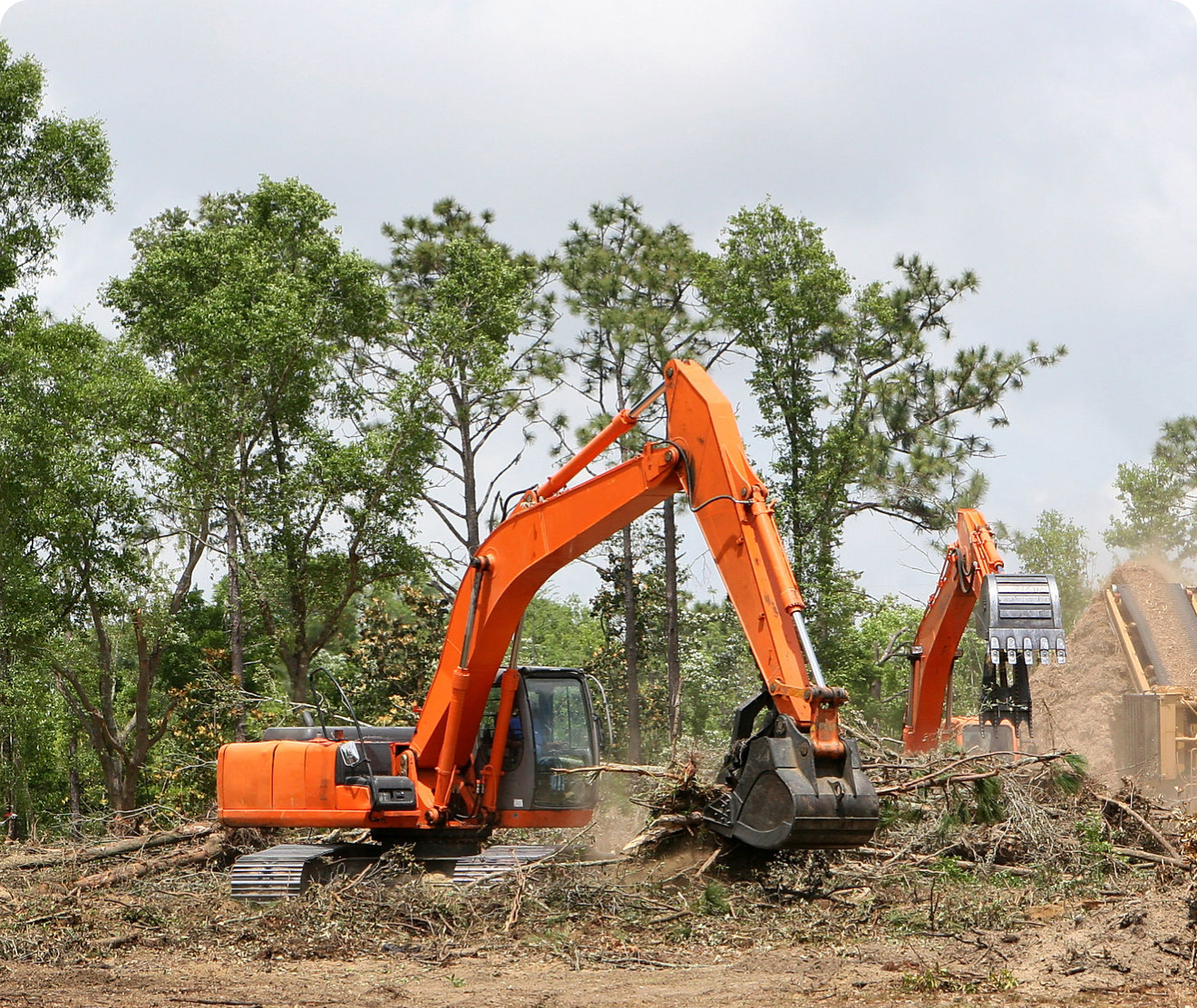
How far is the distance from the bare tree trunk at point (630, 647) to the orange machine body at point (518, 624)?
16550 mm

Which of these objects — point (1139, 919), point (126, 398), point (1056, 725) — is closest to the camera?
point (1139, 919)

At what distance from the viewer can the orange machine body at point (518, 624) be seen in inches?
333

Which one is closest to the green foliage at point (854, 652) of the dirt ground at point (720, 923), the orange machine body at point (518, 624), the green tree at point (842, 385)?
the green tree at point (842, 385)

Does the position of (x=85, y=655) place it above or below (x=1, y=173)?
below

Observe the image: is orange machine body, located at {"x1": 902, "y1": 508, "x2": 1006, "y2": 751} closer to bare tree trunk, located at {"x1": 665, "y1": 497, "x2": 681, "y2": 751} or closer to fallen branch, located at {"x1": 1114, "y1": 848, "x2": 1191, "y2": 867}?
fallen branch, located at {"x1": 1114, "y1": 848, "x2": 1191, "y2": 867}

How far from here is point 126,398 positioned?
23.4 m

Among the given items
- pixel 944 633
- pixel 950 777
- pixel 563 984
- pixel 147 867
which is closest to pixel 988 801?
pixel 950 777

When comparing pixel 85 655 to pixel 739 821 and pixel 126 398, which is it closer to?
pixel 126 398

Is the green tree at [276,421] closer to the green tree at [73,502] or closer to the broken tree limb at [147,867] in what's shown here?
the green tree at [73,502]

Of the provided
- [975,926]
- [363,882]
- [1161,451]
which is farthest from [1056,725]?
[1161,451]

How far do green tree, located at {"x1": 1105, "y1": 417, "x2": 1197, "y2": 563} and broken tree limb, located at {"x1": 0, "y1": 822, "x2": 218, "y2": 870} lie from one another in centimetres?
3541

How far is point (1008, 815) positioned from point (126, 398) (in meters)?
17.8

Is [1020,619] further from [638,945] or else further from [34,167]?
[34,167]

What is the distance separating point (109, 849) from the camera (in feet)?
44.9
